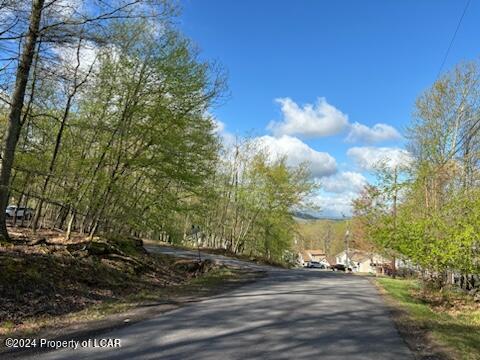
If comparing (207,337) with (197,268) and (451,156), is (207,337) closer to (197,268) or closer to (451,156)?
(197,268)

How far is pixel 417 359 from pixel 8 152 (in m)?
9.95

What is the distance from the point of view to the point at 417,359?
617cm

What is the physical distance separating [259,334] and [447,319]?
5698mm

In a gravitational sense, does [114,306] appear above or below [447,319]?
below

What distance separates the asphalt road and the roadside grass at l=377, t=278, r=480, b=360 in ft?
2.23

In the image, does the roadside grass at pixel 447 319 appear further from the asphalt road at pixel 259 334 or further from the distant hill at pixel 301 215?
the distant hill at pixel 301 215

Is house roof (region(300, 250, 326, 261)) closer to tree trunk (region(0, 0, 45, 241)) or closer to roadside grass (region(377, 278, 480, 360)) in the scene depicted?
roadside grass (region(377, 278, 480, 360))

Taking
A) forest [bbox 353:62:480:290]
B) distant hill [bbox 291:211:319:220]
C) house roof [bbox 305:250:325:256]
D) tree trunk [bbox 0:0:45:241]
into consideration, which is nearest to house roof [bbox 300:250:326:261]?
house roof [bbox 305:250:325:256]

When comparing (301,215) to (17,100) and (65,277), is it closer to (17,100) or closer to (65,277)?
(65,277)

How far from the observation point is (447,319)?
10.0m

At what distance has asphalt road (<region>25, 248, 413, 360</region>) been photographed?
5.64 meters

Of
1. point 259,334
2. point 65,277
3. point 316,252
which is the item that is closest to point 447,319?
point 259,334

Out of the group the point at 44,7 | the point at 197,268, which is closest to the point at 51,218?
the point at 197,268

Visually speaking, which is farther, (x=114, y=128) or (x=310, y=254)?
(x=310, y=254)
